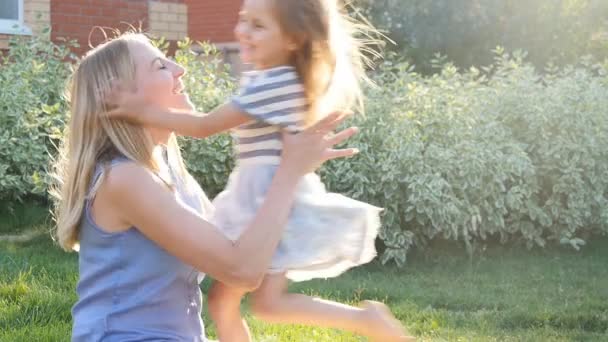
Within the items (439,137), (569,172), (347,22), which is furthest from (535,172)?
(347,22)

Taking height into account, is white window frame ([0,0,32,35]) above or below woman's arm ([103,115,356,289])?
above

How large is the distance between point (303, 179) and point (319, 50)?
0.40 metres

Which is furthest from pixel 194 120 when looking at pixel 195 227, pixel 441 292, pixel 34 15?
pixel 34 15

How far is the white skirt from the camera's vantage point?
2688 millimetres

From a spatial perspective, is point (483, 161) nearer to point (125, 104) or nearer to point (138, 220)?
point (125, 104)

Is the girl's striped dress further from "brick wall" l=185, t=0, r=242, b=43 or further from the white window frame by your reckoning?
"brick wall" l=185, t=0, r=242, b=43

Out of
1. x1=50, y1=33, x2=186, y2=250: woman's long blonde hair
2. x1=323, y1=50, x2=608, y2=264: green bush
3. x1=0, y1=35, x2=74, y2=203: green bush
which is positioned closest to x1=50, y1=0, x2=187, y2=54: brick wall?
x1=0, y1=35, x2=74, y2=203: green bush

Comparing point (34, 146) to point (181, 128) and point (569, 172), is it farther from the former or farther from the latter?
point (181, 128)

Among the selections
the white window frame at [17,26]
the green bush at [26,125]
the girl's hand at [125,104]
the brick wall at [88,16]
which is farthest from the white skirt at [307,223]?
the brick wall at [88,16]

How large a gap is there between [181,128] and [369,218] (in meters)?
0.69

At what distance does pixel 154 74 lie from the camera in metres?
2.46

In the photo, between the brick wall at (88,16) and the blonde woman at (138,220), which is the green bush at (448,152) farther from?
the blonde woman at (138,220)

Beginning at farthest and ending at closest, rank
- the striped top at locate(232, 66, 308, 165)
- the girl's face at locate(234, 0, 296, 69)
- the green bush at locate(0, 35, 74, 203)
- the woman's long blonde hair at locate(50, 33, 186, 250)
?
the green bush at locate(0, 35, 74, 203) < the girl's face at locate(234, 0, 296, 69) < the striped top at locate(232, 66, 308, 165) < the woman's long blonde hair at locate(50, 33, 186, 250)

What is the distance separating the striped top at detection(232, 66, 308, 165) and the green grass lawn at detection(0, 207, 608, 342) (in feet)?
5.30
